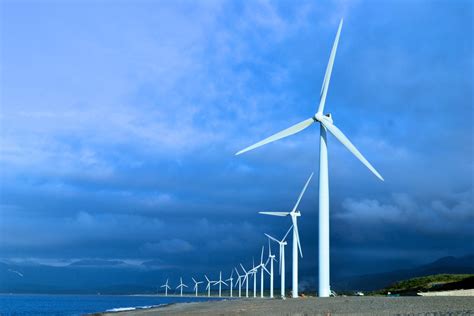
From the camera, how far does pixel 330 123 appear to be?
61594mm

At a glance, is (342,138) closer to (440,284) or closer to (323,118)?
(323,118)

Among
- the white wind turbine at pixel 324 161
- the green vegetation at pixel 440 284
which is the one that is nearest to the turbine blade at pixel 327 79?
the white wind turbine at pixel 324 161

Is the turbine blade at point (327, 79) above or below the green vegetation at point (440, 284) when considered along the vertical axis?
above

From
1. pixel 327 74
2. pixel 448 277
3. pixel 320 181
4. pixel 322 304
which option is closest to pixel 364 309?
pixel 322 304

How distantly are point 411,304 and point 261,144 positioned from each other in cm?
2319

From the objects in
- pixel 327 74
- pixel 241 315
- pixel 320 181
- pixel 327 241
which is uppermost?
pixel 327 74

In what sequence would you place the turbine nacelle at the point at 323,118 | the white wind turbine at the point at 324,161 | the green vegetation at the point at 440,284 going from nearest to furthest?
the white wind turbine at the point at 324,161
the turbine nacelle at the point at 323,118
the green vegetation at the point at 440,284

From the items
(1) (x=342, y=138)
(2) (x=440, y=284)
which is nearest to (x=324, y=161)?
(1) (x=342, y=138)

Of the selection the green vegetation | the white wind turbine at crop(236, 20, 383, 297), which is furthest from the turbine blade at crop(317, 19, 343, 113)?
the green vegetation

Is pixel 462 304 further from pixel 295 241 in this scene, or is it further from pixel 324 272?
pixel 295 241

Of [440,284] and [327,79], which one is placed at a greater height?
[327,79]

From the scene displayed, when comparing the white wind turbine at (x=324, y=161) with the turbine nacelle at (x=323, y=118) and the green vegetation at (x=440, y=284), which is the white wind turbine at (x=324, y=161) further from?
the green vegetation at (x=440, y=284)

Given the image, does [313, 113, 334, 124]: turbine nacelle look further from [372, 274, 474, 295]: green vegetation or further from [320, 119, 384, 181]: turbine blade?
[372, 274, 474, 295]: green vegetation

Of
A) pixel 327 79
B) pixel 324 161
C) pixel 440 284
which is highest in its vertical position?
pixel 327 79
